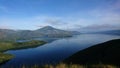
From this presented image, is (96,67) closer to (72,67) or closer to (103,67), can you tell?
(103,67)

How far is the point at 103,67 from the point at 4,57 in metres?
181

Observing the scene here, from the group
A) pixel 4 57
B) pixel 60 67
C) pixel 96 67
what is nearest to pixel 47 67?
pixel 60 67

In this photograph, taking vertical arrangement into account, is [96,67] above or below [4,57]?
above

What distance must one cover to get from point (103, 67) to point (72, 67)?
101 inches

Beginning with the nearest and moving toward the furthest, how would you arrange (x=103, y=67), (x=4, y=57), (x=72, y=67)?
(x=103, y=67)
(x=72, y=67)
(x=4, y=57)

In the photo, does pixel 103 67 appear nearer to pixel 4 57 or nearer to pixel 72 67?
pixel 72 67

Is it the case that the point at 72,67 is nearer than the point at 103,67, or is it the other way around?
the point at 103,67

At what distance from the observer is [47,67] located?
1448 cm

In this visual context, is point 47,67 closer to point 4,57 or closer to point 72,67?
point 72,67

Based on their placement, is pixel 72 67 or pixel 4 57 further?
pixel 4 57

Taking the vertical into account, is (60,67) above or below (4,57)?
above

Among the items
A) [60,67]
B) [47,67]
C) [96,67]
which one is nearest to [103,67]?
[96,67]

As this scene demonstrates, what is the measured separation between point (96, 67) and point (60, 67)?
301 centimetres

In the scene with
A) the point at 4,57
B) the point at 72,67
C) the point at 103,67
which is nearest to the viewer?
the point at 103,67
